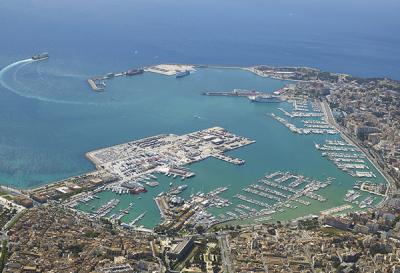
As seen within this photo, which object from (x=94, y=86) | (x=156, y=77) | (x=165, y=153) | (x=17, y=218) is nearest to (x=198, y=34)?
(x=156, y=77)

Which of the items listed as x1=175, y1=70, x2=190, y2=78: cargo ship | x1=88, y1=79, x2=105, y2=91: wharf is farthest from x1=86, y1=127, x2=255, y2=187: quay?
x1=175, y1=70, x2=190, y2=78: cargo ship

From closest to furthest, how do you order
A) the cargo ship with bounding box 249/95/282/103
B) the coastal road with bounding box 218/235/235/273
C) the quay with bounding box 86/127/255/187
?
the coastal road with bounding box 218/235/235/273 → the quay with bounding box 86/127/255/187 → the cargo ship with bounding box 249/95/282/103

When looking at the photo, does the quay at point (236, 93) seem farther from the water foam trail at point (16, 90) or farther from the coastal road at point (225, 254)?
the coastal road at point (225, 254)

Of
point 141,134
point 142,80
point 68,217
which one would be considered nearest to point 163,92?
point 142,80

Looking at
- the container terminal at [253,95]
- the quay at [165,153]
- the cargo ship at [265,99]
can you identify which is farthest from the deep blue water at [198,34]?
the quay at [165,153]

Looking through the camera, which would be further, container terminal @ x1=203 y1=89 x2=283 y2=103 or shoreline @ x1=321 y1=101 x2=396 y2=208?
container terminal @ x1=203 y1=89 x2=283 y2=103

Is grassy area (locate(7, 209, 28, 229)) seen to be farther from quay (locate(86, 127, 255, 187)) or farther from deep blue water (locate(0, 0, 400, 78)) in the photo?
deep blue water (locate(0, 0, 400, 78))

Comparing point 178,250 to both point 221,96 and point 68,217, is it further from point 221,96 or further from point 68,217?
point 221,96
